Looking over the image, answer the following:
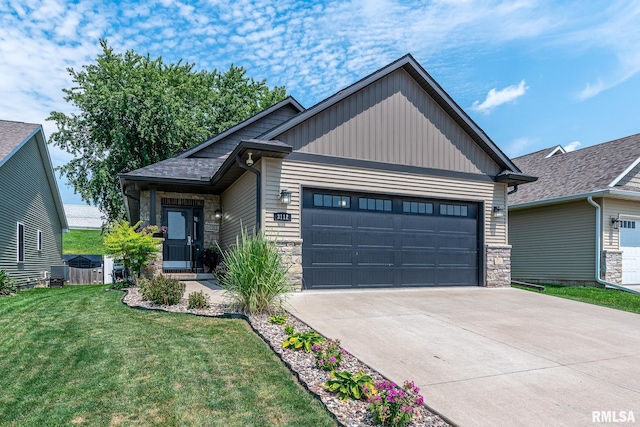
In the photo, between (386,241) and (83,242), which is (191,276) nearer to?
(386,241)

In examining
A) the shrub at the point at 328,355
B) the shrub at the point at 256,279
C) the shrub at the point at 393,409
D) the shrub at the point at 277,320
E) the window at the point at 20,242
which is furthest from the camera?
the window at the point at 20,242

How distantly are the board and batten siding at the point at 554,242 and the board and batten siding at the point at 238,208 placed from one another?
1087 centimetres

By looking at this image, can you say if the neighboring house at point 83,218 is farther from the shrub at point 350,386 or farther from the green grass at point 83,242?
the shrub at point 350,386

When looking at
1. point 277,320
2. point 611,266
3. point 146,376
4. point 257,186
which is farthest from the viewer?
point 611,266

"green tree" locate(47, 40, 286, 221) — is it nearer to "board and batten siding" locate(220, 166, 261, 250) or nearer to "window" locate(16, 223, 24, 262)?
"window" locate(16, 223, 24, 262)

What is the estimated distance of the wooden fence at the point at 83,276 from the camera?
67.4 ft

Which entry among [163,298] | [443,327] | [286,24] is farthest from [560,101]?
[163,298]

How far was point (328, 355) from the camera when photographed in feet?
14.5

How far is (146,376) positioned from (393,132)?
7.91 metres

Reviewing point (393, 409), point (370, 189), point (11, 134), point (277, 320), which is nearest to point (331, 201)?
point (370, 189)

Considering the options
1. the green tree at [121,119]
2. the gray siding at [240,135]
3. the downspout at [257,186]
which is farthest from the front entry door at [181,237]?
the green tree at [121,119]

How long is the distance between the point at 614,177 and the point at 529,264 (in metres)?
4.04

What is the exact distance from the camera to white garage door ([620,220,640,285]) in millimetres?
13445

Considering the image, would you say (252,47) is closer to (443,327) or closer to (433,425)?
(443,327)
